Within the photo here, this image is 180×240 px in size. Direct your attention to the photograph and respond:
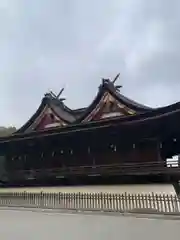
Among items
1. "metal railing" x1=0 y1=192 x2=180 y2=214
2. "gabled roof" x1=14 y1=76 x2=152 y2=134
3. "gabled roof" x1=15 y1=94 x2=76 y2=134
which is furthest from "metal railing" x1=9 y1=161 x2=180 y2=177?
"gabled roof" x1=15 y1=94 x2=76 y2=134

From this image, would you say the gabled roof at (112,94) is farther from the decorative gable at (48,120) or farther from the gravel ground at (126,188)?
the gravel ground at (126,188)

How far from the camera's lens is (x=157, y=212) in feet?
36.7

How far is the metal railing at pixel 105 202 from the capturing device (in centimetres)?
1144

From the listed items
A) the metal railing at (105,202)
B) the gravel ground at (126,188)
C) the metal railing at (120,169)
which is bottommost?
the metal railing at (105,202)

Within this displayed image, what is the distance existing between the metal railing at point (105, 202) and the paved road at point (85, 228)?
0.67 m

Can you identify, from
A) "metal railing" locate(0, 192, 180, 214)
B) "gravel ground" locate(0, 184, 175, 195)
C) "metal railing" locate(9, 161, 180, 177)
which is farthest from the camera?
"gravel ground" locate(0, 184, 175, 195)

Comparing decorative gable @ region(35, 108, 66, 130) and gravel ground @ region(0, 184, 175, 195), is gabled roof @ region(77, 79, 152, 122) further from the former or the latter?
gravel ground @ region(0, 184, 175, 195)

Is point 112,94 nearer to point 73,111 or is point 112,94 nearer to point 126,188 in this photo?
point 126,188

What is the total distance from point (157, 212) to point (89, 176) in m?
8.13

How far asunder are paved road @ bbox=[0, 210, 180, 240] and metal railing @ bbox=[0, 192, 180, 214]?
67 cm

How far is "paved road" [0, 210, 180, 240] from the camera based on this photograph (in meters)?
10.1

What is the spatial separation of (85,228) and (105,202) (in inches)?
73.6

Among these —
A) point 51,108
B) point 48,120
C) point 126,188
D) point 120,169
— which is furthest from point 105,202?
point 48,120

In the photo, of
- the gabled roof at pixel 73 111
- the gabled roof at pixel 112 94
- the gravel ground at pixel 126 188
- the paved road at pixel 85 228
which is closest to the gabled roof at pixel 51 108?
the gabled roof at pixel 73 111
